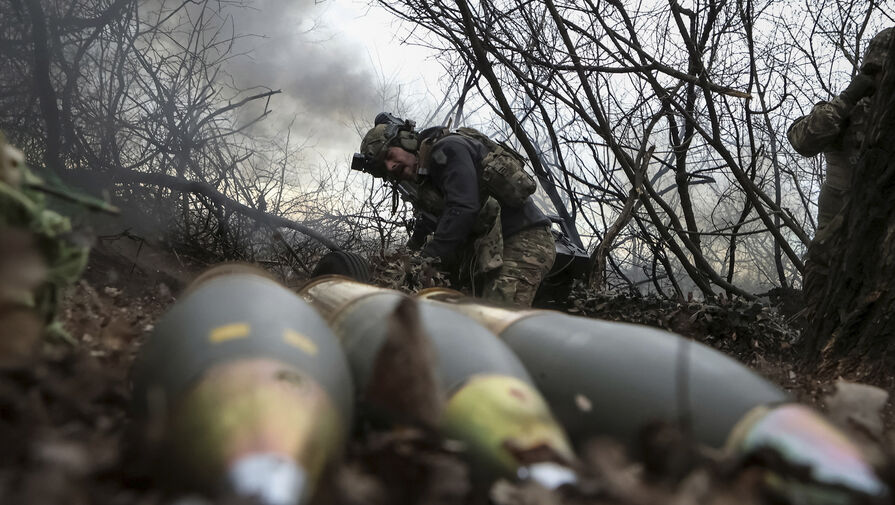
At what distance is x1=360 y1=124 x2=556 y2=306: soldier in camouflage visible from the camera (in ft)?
16.4

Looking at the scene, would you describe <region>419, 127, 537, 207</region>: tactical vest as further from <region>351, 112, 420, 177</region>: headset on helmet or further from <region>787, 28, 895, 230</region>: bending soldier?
<region>787, 28, 895, 230</region>: bending soldier

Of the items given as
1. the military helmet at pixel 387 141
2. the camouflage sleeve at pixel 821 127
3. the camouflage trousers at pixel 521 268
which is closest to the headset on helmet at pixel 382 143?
the military helmet at pixel 387 141

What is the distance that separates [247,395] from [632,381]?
0.87m

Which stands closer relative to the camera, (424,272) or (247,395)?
(247,395)

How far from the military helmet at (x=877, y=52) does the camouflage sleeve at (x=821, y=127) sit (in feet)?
0.82

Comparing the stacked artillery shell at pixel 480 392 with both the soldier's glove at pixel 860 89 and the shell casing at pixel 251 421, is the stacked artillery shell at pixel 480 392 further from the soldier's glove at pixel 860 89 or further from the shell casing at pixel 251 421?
the soldier's glove at pixel 860 89

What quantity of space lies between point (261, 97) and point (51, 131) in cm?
215

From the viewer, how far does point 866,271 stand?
3.39m

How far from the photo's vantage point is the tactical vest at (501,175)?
5137 millimetres

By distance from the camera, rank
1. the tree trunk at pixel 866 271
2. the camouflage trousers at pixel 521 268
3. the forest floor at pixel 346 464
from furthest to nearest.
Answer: the camouflage trousers at pixel 521 268
the tree trunk at pixel 866 271
the forest floor at pixel 346 464

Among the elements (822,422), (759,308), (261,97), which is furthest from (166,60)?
(822,422)

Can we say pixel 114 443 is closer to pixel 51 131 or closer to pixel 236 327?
pixel 236 327

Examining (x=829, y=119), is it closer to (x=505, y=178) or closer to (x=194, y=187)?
(x=505, y=178)

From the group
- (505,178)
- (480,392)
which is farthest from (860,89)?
A: (480,392)
